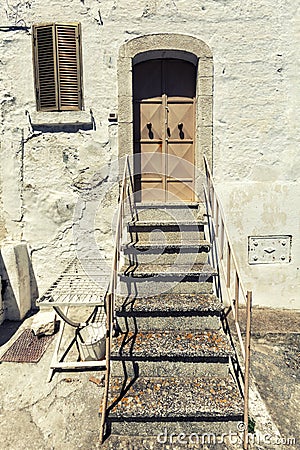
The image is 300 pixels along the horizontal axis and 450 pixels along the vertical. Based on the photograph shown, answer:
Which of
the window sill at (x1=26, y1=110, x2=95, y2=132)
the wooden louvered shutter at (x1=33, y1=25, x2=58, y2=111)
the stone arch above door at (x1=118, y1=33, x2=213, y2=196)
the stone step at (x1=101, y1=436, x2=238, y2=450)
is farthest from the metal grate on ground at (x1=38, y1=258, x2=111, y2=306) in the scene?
the wooden louvered shutter at (x1=33, y1=25, x2=58, y2=111)

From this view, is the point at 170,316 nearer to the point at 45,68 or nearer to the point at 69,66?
the point at 69,66

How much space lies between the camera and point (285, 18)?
455cm

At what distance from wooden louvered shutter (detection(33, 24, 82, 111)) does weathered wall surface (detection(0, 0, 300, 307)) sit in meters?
0.13

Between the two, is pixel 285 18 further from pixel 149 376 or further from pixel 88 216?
pixel 149 376

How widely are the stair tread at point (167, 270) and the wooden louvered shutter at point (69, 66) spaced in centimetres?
273

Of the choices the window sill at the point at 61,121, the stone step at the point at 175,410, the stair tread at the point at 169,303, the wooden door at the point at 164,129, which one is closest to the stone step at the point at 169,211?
the wooden door at the point at 164,129

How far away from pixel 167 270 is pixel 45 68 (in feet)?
11.9

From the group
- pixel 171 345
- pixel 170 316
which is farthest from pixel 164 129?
pixel 171 345

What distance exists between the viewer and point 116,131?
4781 mm

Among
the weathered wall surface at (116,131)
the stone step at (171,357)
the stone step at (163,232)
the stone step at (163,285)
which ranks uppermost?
the weathered wall surface at (116,131)

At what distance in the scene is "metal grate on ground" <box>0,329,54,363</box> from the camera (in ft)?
12.6

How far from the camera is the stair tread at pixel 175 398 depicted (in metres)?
2.65

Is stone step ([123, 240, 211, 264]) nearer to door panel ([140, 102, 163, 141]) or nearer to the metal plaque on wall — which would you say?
the metal plaque on wall

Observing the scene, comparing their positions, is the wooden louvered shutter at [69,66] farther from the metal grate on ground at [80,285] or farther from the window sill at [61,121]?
the metal grate on ground at [80,285]
